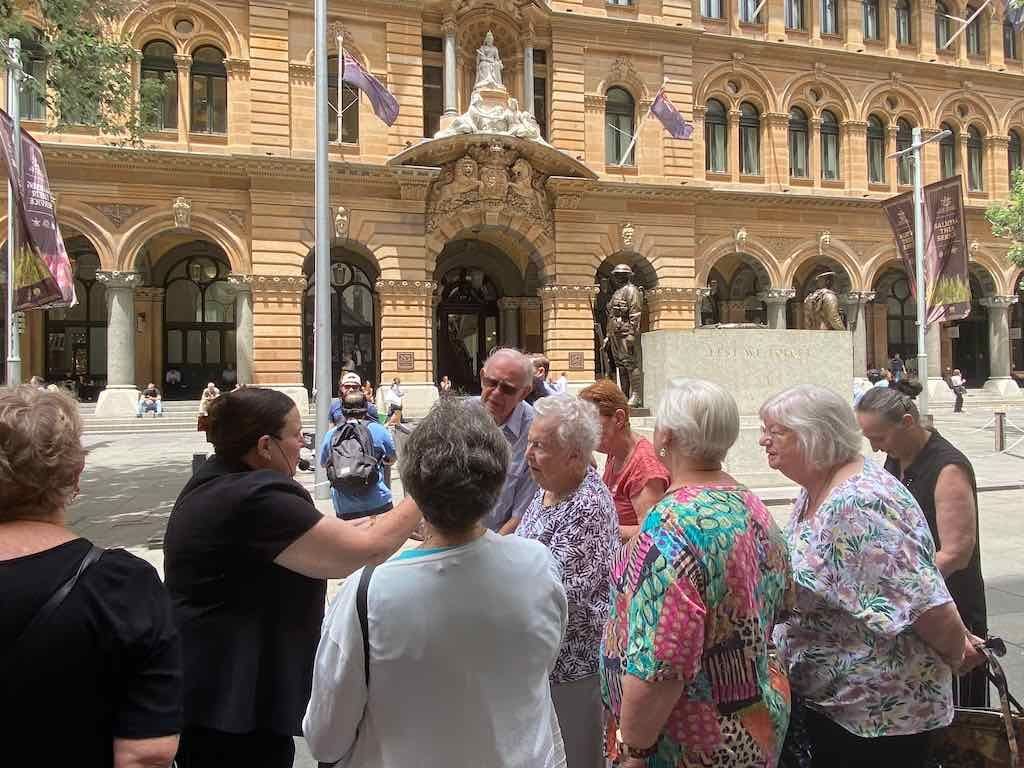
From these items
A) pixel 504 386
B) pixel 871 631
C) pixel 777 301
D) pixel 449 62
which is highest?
pixel 449 62

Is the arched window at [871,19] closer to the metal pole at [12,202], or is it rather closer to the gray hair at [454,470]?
the metal pole at [12,202]

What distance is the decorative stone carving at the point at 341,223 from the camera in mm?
23750

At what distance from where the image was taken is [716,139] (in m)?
28.7

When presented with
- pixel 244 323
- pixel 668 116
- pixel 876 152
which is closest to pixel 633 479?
pixel 244 323

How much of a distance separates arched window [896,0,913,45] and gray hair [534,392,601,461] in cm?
3510

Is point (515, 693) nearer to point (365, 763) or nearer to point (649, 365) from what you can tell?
point (365, 763)

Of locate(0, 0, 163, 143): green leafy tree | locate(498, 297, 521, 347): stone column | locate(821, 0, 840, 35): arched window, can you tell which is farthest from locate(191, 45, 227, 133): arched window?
locate(821, 0, 840, 35): arched window

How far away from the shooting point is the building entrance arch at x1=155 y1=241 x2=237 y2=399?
89.9ft

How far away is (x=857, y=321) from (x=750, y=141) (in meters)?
8.42

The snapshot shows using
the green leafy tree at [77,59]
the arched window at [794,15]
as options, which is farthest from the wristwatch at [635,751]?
the arched window at [794,15]

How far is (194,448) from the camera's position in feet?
57.1

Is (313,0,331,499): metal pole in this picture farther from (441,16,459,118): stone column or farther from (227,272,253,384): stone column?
(441,16,459,118): stone column

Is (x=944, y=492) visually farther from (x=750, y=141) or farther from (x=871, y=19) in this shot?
(x=871, y=19)

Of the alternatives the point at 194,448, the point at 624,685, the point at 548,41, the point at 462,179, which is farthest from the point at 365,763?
the point at 548,41
